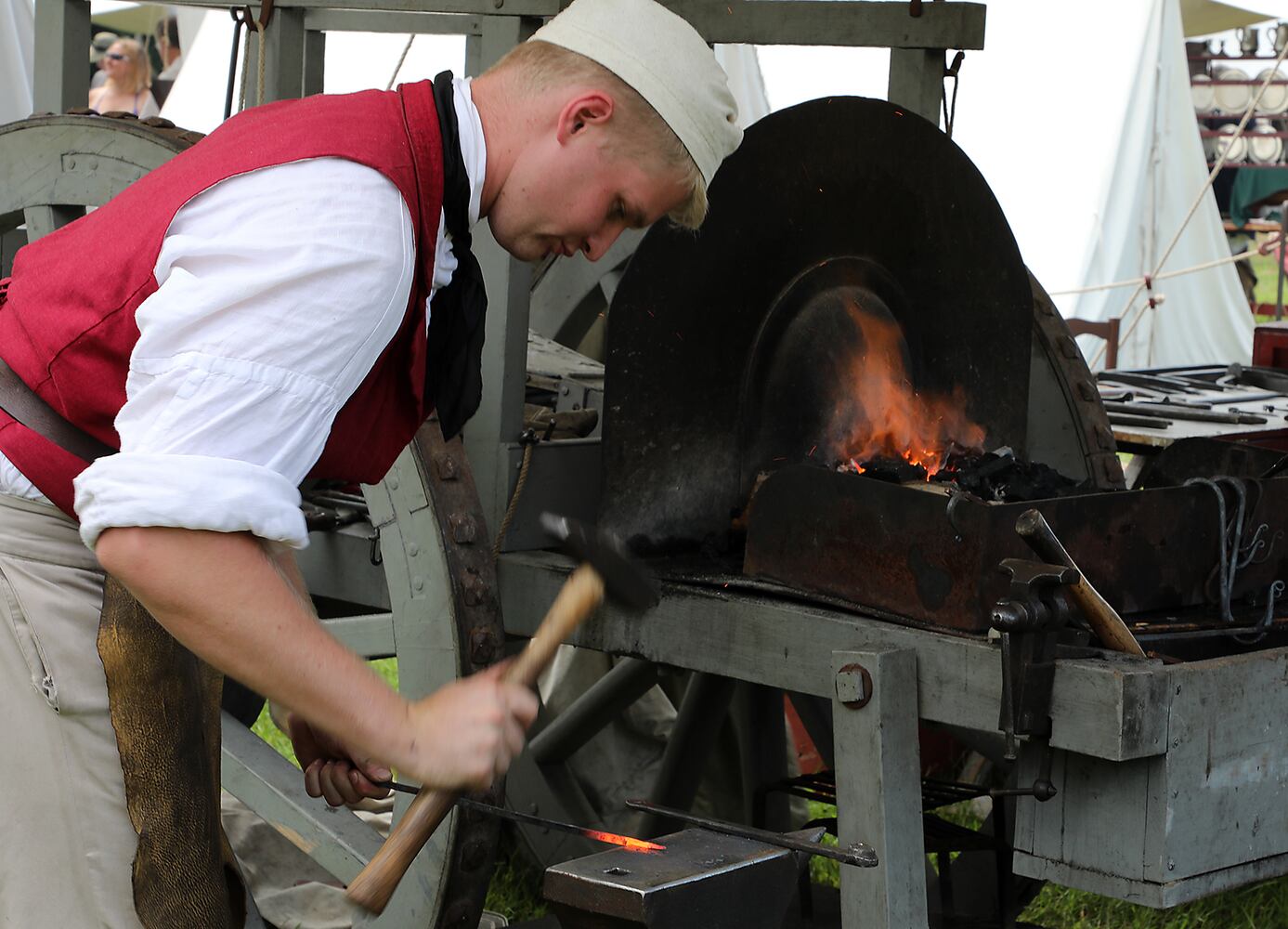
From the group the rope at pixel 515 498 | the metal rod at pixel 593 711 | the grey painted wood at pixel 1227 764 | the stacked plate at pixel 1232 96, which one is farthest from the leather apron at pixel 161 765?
the stacked plate at pixel 1232 96

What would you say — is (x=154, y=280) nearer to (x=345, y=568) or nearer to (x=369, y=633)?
(x=369, y=633)

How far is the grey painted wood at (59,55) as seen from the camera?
3.52 m

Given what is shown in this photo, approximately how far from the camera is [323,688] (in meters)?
1.55

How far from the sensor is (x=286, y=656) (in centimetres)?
154

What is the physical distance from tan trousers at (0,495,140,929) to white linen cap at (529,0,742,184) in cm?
84

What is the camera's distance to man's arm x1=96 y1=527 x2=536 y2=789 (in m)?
1.50

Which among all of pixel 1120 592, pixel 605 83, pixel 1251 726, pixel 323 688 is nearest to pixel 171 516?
pixel 323 688

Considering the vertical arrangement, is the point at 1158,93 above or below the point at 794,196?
above

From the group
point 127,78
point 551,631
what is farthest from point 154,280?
point 127,78

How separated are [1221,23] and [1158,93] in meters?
2.50

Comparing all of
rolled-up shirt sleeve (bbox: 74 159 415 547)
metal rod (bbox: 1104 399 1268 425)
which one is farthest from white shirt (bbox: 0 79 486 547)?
metal rod (bbox: 1104 399 1268 425)

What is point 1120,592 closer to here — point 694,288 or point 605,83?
point 694,288

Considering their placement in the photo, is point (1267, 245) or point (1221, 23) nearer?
point (1267, 245)

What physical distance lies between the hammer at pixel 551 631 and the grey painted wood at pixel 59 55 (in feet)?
6.80
